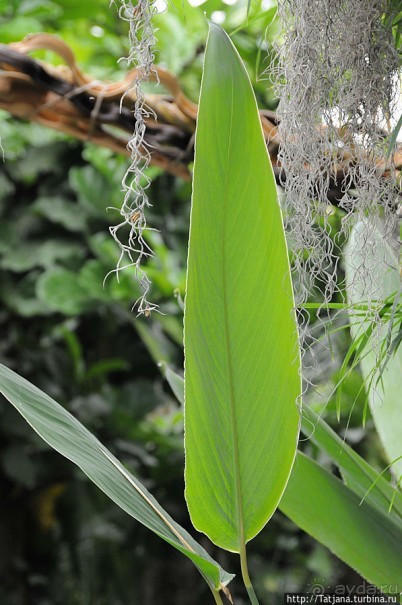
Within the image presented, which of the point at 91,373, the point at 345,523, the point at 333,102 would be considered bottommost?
the point at 91,373

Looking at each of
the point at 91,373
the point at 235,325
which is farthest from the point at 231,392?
the point at 91,373

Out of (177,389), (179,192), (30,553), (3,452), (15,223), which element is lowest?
(30,553)

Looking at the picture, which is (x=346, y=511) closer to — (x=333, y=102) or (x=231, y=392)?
(x=231, y=392)

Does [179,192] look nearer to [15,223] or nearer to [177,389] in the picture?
[15,223]

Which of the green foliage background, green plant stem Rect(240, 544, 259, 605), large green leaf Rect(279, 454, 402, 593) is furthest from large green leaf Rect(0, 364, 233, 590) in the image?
the green foliage background

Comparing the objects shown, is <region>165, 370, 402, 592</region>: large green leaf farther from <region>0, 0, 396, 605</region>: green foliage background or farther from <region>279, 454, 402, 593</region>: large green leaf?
<region>0, 0, 396, 605</region>: green foliage background

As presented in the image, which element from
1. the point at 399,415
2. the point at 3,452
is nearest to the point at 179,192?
the point at 3,452
